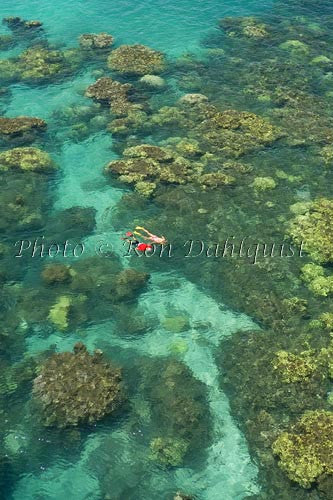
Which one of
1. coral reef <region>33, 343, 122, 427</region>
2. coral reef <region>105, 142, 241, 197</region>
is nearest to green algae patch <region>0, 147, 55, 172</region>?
coral reef <region>105, 142, 241, 197</region>

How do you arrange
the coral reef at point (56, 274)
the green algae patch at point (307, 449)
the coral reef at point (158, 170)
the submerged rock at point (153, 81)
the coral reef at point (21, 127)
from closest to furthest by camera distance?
the green algae patch at point (307, 449)
the coral reef at point (56, 274)
the coral reef at point (158, 170)
the coral reef at point (21, 127)
the submerged rock at point (153, 81)

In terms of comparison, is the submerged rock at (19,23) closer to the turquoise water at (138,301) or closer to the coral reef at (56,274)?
the turquoise water at (138,301)

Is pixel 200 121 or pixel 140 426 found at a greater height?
pixel 200 121

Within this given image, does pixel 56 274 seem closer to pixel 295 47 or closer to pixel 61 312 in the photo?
pixel 61 312

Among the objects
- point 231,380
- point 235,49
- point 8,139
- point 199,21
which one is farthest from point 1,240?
point 199,21

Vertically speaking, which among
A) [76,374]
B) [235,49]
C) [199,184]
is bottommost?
[76,374]

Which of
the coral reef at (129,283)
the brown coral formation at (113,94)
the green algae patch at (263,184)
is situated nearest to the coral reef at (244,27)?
the brown coral formation at (113,94)

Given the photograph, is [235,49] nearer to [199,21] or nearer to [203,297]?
[199,21]
